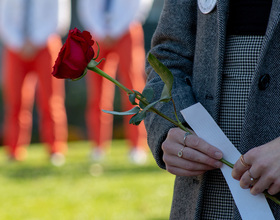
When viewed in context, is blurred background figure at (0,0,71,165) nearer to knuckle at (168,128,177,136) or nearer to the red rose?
knuckle at (168,128,177,136)

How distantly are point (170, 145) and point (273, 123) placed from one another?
0.18m

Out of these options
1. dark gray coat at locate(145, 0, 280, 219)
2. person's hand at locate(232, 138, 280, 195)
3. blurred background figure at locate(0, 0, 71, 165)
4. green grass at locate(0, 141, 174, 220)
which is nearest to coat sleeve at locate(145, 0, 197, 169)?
dark gray coat at locate(145, 0, 280, 219)

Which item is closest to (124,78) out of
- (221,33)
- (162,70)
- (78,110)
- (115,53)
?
(115,53)

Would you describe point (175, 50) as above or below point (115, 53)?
above

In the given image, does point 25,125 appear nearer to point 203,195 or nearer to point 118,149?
point 118,149

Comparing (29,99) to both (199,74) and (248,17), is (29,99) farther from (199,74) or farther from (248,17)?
(248,17)

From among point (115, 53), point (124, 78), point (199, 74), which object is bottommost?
point (124, 78)

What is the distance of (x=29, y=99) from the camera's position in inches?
199

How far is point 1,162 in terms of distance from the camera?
189 inches

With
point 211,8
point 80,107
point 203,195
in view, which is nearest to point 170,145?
point 203,195

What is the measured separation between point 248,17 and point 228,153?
25cm

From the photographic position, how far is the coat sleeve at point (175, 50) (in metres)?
1.02

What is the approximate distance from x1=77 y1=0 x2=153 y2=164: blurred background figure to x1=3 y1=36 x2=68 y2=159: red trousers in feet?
1.03

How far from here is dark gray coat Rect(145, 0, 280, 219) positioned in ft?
2.94
